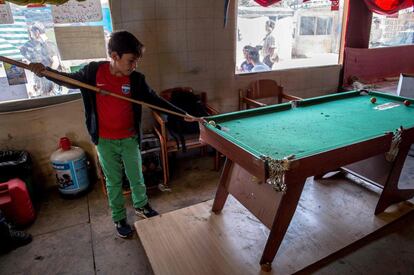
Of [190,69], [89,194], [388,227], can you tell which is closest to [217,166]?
[190,69]

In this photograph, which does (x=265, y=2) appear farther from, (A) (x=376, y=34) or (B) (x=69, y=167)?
(B) (x=69, y=167)

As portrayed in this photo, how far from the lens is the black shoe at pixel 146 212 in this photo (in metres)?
2.34

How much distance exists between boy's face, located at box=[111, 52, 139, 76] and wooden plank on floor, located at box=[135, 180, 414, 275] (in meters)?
1.10

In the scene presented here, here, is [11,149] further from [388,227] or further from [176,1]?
[388,227]

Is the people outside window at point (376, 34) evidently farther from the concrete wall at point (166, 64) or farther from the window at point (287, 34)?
the concrete wall at point (166, 64)

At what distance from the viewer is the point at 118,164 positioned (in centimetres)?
213

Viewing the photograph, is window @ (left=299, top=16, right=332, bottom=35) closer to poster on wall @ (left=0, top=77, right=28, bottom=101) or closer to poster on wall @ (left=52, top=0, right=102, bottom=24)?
poster on wall @ (left=52, top=0, right=102, bottom=24)

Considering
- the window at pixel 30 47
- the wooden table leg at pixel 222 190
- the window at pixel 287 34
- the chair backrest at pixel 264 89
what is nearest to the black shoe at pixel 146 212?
the wooden table leg at pixel 222 190

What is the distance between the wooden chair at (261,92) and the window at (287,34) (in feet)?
0.70

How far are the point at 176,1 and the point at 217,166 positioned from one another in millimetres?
1713

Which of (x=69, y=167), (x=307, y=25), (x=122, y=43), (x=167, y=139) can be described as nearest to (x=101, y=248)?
(x=69, y=167)

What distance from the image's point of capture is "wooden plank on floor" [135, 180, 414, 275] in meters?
1.81

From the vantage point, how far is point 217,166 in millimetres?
3166

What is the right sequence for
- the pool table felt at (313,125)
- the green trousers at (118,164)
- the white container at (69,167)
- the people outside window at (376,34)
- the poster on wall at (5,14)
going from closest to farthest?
the pool table felt at (313,125)
the green trousers at (118,164)
the poster on wall at (5,14)
the white container at (69,167)
the people outside window at (376,34)
